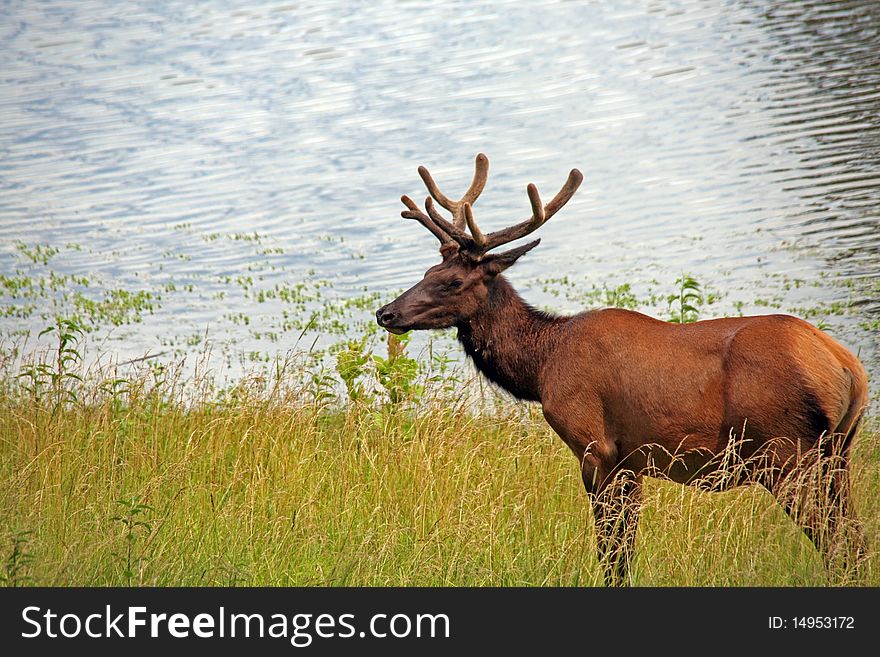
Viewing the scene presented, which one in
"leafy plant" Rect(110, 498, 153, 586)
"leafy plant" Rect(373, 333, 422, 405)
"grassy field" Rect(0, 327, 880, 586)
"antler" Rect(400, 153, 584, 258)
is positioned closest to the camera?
"leafy plant" Rect(110, 498, 153, 586)

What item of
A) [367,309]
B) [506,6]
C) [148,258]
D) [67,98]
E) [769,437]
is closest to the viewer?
[769,437]

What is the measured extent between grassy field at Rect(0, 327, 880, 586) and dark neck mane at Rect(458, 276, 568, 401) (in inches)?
25.0

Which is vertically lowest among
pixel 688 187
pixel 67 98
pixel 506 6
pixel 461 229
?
pixel 461 229

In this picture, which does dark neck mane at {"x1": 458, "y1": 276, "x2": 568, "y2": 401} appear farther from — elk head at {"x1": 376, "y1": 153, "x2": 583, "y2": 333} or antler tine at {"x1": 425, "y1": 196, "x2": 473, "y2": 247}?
antler tine at {"x1": 425, "y1": 196, "x2": 473, "y2": 247}

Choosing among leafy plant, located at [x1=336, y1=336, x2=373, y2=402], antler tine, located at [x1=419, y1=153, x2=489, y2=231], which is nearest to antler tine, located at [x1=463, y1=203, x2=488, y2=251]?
antler tine, located at [x1=419, y1=153, x2=489, y2=231]

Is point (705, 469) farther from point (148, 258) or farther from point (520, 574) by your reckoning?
point (148, 258)

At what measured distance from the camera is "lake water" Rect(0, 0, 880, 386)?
43.4 ft

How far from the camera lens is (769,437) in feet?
20.3

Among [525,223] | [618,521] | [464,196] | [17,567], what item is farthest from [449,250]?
[17,567]

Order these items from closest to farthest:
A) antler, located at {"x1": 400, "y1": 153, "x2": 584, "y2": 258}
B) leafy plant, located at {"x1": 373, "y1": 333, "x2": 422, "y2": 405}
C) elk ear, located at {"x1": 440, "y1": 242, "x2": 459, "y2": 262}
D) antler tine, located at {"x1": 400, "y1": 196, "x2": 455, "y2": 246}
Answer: antler, located at {"x1": 400, "y1": 153, "x2": 584, "y2": 258} → elk ear, located at {"x1": 440, "y1": 242, "x2": 459, "y2": 262} → antler tine, located at {"x1": 400, "y1": 196, "x2": 455, "y2": 246} → leafy plant, located at {"x1": 373, "y1": 333, "x2": 422, "y2": 405}

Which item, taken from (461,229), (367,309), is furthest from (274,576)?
(367,309)

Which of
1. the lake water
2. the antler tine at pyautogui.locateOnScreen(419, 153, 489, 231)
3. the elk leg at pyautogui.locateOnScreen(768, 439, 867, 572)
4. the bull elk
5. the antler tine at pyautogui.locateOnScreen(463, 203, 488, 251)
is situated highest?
the lake water

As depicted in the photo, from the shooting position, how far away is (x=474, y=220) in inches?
298

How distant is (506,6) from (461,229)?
76.9 feet
